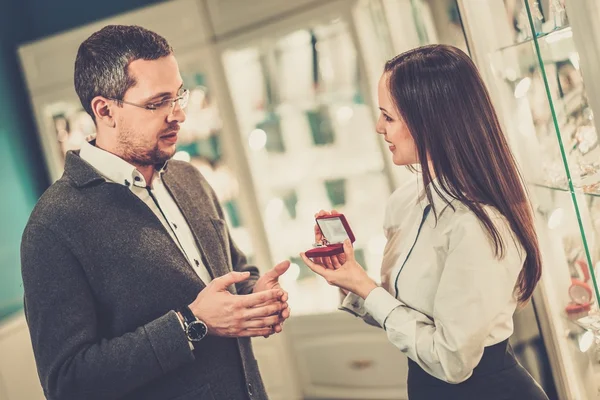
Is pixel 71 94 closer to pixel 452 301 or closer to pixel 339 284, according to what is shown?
pixel 339 284

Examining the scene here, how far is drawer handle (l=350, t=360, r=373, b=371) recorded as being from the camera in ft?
12.8

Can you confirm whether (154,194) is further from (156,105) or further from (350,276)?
(350,276)

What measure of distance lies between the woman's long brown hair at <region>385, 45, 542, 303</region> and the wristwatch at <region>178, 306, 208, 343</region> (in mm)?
714

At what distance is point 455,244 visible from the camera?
159 cm

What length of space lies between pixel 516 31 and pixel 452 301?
1086 mm

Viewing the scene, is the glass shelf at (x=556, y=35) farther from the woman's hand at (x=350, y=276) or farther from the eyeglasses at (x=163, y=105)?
the eyeglasses at (x=163, y=105)

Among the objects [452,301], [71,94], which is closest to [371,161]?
[71,94]

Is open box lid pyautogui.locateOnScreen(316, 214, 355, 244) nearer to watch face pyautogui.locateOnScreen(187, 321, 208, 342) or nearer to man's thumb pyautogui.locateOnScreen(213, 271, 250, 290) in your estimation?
man's thumb pyautogui.locateOnScreen(213, 271, 250, 290)

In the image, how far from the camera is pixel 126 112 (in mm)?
1851

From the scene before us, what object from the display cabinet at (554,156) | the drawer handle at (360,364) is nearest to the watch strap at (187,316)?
the display cabinet at (554,156)

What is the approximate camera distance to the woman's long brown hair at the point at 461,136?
5.32 feet

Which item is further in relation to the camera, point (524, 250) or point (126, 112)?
point (126, 112)

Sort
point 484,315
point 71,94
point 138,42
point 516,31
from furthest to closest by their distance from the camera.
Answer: point 71,94 → point 516,31 → point 138,42 → point 484,315

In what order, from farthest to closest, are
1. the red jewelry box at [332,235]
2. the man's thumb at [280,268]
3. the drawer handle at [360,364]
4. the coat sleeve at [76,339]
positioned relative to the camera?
the drawer handle at [360,364], the man's thumb at [280,268], the red jewelry box at [332,235], the coat sleeve at [76,339]
